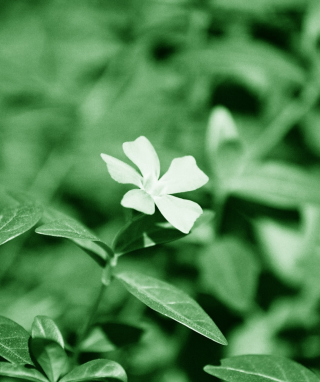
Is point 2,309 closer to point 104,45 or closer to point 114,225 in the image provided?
point 114,225

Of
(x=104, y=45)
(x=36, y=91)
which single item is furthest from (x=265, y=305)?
(x=104, y=45)

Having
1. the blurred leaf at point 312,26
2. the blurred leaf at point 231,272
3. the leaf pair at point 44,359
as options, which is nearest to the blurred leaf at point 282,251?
the blurred leaf at point 231,272

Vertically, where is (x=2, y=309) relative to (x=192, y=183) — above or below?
below

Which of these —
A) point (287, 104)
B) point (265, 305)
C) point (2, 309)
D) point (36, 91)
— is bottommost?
point (2, 309)

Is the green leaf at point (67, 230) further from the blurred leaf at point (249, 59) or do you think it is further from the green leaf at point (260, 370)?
the blurred leaf at point (249, 59)

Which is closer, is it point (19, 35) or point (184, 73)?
point (184, 73)

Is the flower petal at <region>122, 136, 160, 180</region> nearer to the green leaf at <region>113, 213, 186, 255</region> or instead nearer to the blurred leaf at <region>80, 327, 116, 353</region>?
the green leaf at <region>113, 213, 186, 255</region>
